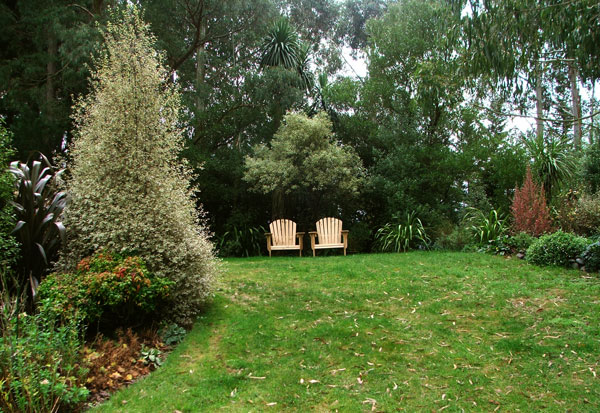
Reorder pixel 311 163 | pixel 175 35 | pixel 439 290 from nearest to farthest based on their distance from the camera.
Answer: pixel 439 290
pixel 311 163
pixel 175 35

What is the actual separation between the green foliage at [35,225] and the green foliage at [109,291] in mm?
453

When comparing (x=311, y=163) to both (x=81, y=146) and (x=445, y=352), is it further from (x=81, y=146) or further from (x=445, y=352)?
(x=445, y=352)

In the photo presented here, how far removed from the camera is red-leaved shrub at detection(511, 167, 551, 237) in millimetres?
6656

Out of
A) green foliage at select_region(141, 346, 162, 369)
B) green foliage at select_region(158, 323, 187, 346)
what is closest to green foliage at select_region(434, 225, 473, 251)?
green foliage at select_region(158, 323, 187, 346)

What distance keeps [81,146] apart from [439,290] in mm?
4308

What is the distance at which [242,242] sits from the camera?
927 cm

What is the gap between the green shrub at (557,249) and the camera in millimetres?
5438

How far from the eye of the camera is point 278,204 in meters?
9.69

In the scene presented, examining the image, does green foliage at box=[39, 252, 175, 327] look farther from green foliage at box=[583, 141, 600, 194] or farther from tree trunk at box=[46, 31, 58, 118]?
green foliage at box=[583, 141, 600, 194]

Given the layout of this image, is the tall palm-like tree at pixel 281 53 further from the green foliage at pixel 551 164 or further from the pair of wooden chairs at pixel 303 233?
the green foliage at pixel 551 164

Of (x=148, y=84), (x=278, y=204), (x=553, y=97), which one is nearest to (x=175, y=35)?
(x=278, y=204)

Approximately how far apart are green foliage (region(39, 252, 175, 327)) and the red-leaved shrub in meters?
6.11

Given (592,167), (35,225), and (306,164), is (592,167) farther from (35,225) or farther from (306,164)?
(35,225)

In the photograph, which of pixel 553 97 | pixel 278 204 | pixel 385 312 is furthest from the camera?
pixel 553 97
